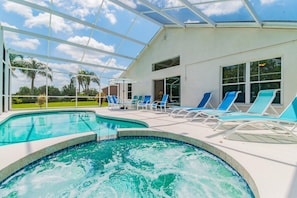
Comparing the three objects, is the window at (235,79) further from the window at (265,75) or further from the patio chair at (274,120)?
the patio chair at (274,120)

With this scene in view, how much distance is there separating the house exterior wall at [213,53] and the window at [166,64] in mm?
250

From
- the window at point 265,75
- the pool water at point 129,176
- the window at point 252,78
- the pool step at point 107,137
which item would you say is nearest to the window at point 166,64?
the window at point 252,78

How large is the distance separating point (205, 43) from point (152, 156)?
6.89 meters

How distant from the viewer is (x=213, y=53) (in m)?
8.22

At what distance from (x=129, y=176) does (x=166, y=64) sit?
946 cm

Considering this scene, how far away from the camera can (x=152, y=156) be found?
364 centimetres

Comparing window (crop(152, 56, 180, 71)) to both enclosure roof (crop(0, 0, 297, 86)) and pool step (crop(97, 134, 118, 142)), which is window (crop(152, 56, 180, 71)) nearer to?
enclosure roof (crop(0, 0, 297, 86))

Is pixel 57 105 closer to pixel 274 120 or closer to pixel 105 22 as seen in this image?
pixel 105 22

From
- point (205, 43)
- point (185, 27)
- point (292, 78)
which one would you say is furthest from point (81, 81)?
point (292, 78)

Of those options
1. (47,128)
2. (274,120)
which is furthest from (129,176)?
(47,128)

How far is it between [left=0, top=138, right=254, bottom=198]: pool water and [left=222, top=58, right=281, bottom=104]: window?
14.5 ft

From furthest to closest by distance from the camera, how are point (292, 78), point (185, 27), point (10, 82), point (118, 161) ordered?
1. point (10, 82)
2. point (185, 27)
3. point (292, 78)
4. point (118, 161)

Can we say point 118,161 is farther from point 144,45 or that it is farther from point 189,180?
point 144,45

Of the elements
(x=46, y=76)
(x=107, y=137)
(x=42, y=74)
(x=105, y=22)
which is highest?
(x=105, y=22)
